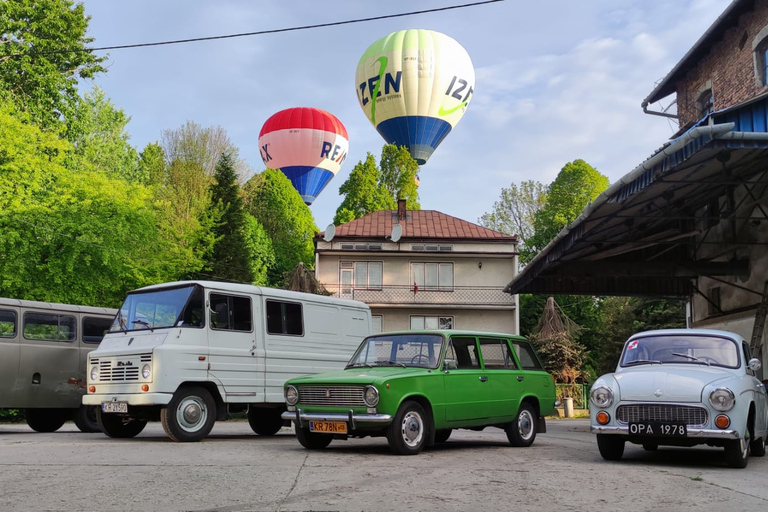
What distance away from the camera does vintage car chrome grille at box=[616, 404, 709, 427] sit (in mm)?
8844

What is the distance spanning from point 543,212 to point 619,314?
1559 centimetres

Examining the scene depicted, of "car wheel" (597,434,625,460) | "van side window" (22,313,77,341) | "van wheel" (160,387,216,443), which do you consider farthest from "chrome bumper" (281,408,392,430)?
"van side window" (22,313,77,341)

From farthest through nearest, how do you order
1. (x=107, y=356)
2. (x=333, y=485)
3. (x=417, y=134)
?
(x=417, y=134) < (x=107, y=356) < (x=333, y=485)

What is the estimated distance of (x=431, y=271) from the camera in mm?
43875

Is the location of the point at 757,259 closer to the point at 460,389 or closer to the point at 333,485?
the point at 460,389

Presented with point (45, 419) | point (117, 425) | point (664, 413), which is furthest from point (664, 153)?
point (45, 419)

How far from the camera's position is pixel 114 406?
475 inches

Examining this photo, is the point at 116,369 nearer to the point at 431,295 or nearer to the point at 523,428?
the point at 523,428

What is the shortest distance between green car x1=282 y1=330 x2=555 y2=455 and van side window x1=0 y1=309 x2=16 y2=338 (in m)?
6.78

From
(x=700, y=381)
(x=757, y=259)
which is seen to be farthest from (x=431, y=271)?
(x=700, y=381)

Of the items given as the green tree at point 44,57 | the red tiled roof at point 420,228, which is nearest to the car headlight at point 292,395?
the green tree at point 44,57

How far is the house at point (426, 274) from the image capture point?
4338 centimetres

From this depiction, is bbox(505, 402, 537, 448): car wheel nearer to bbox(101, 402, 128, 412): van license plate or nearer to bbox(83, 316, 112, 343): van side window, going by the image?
bbox(101, 402, 128, 412): van license plate

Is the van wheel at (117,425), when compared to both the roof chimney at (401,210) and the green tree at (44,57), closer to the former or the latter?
the green tree at (44,57)
